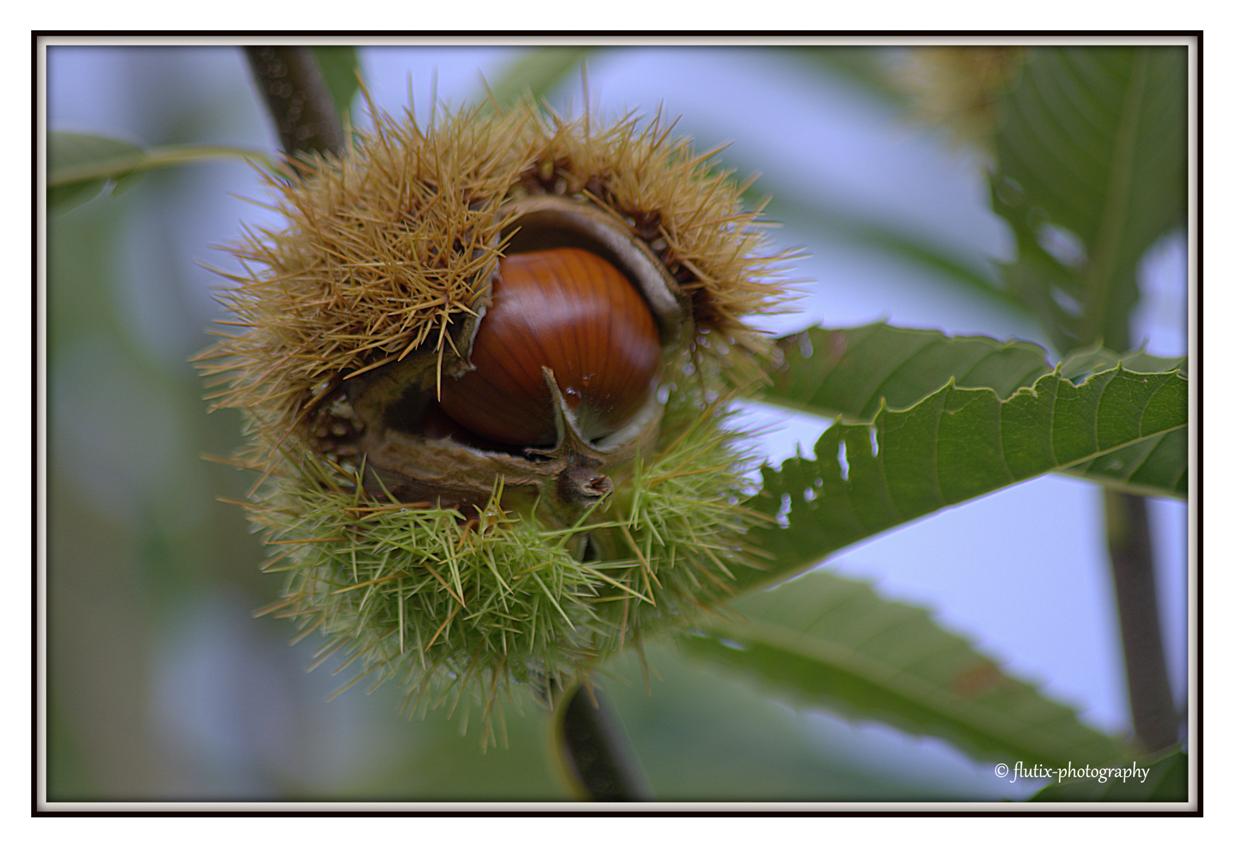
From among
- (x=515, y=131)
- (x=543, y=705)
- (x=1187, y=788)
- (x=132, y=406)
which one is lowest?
(x=1187, y=788)

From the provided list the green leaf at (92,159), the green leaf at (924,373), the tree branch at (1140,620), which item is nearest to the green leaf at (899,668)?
the tree branch at (1140,620)

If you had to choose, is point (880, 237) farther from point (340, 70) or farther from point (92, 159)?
point (92, 159)

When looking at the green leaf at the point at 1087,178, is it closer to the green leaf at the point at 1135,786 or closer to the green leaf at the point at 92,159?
the green leaf at the point at 1135,786

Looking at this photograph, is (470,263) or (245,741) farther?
Answer: (245,741)

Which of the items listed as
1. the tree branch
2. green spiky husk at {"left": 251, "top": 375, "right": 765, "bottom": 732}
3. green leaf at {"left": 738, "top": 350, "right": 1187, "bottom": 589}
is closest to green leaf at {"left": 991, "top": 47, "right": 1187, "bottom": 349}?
the tree branch

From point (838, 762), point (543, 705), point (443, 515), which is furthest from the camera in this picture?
point (838, 762)

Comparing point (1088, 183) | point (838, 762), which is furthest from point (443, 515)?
point (838, 762)
